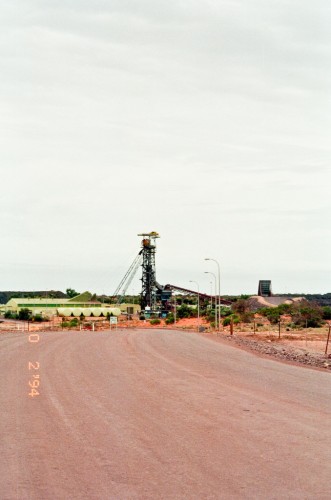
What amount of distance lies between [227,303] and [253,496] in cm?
17112

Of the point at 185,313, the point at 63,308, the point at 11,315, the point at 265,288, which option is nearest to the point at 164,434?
the point at 63,308

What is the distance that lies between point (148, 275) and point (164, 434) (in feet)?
440

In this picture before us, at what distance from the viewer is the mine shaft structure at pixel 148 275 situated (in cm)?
14689

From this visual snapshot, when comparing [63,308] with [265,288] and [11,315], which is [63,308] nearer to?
[11,315]

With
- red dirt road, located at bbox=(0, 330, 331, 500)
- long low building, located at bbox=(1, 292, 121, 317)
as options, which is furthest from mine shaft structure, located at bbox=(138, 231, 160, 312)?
red dirt road, located at bbox=(0, 330, 331, 500)

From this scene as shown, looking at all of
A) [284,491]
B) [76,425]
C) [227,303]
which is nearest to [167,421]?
[76,425]

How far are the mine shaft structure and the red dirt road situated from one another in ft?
392

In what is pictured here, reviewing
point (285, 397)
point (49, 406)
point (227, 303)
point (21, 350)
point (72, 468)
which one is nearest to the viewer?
point (72, 468)

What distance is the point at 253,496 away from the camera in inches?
367

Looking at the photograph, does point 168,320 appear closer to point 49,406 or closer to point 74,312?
point 74,312

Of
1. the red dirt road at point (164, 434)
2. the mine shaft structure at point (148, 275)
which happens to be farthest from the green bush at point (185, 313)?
the red dirt road at point (164, 434)

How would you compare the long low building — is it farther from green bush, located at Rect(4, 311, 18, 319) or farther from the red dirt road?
the red dirt road

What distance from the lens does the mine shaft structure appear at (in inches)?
5783

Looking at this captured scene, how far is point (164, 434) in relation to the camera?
45.3ft
